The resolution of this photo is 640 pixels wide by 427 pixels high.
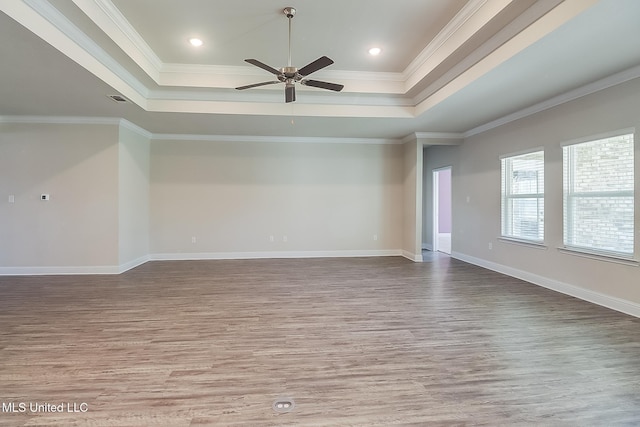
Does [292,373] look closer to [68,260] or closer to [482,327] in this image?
[482,327]

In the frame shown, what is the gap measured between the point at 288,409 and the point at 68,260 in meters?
5.44

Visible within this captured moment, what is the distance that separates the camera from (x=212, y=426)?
1695 mm

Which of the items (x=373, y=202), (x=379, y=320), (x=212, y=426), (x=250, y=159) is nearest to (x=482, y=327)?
(x=379, y=320)

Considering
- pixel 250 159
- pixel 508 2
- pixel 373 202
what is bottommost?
pixel 373 202

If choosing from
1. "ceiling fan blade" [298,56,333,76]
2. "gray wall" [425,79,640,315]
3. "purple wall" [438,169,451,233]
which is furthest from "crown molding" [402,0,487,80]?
"purple wall" [438,169,451,233]

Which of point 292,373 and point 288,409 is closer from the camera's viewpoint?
point 288,409

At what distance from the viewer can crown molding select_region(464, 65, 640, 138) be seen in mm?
3443

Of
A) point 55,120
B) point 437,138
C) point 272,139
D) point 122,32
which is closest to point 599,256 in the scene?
point 437,138

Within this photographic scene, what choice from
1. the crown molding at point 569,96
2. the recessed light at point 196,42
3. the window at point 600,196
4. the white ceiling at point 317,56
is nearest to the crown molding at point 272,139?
the white ceiling at point 317,56

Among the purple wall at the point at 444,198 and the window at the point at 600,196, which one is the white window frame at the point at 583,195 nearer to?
the window at the point at 600,196

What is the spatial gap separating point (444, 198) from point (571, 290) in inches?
242

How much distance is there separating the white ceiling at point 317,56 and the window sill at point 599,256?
2.04m

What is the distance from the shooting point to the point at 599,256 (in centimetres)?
379

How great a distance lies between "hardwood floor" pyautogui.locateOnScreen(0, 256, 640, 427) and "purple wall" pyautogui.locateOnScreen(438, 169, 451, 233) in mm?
5938
